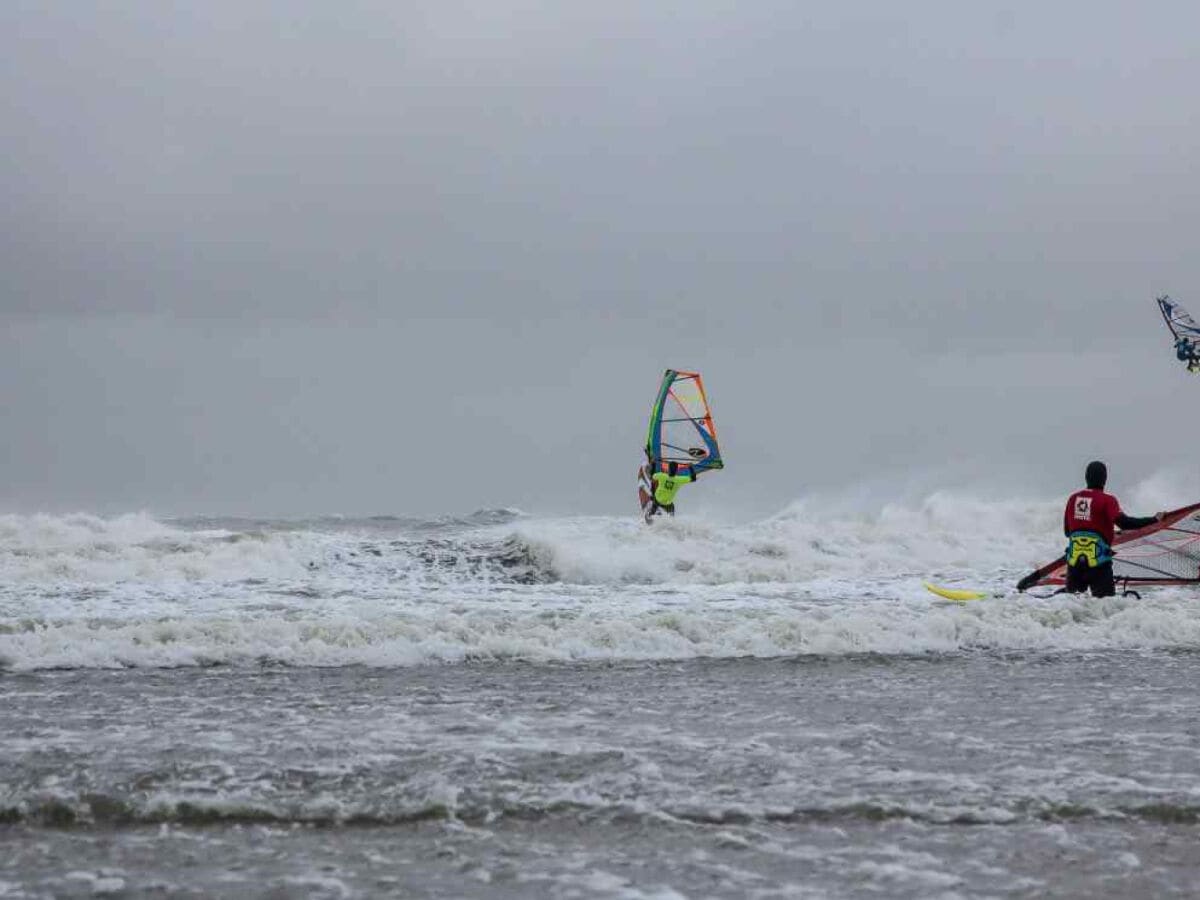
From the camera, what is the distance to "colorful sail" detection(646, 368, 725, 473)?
932 inches

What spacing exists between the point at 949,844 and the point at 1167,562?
10.0 m

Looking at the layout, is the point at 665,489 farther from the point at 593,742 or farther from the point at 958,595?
the point at 593,742

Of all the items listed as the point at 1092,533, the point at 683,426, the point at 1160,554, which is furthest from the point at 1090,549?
the point at 683,426

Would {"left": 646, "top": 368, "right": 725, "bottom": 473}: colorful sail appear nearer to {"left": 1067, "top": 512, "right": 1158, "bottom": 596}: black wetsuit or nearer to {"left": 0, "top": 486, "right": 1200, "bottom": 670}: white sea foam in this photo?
{"left": 0, "top": 486, "right": 1200, "bottom": 670}: white sea foam

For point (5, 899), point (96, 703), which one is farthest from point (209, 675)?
point (5, 899)

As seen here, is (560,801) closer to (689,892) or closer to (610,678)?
(689,892)

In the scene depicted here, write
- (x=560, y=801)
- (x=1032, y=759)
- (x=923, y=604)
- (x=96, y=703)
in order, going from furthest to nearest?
(x=923, y=604) → (x=96, y=703) → (x=1032, y=759) → (x=560, y=801)

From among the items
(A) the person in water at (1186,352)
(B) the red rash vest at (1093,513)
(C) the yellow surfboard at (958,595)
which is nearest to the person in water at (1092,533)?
(B) the red rash vest at (1093,513)

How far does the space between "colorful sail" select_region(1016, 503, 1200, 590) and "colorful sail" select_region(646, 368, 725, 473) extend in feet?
34.3

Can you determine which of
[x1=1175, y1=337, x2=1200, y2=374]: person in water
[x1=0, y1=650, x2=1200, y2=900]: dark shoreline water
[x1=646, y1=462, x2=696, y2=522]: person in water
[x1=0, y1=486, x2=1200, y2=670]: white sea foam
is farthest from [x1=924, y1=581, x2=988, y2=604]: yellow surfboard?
[x1=1175, y1=337, x2=1200, y2=374]: person in water

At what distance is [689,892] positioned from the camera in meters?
4.33

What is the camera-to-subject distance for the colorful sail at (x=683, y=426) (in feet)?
77.7

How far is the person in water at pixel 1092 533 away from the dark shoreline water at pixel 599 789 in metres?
3.74

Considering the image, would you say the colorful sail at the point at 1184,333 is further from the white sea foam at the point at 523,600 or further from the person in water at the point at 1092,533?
the person in water at the point at 1092,533
